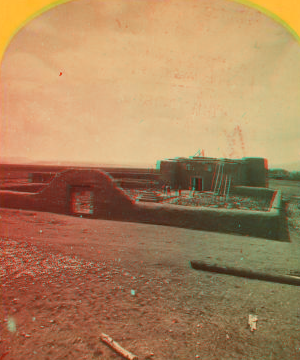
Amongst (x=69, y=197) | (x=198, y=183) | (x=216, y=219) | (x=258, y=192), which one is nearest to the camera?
(x=216, y=219)

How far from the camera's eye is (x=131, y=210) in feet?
18.8

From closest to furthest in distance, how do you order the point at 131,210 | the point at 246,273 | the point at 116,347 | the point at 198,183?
the point at 116,347 < the point at 246,273 < the point at 131,210 < the point at 198,183

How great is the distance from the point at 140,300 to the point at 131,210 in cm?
322

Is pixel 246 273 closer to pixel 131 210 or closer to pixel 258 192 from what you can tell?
pixel 131 210

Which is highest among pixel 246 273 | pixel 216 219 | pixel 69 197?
pixel 69 197

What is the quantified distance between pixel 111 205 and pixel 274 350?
430 centimetres

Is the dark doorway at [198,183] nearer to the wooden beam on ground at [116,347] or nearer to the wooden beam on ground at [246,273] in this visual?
the wooden beam on ground at [246,273]

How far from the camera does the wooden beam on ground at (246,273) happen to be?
3008 mm

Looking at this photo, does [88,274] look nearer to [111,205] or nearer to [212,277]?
[212,277]

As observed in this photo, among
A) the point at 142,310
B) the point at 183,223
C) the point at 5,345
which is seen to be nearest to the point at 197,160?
the point at 183,223

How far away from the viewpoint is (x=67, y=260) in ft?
11.1

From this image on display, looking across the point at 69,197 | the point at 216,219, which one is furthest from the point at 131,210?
the point at 216,219

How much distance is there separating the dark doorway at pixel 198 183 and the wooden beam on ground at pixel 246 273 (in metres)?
6.91

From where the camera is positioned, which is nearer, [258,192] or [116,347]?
[116,347]
